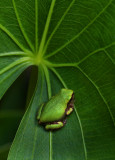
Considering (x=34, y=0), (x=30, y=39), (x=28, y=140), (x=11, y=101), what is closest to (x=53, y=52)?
(x=30, y=39)

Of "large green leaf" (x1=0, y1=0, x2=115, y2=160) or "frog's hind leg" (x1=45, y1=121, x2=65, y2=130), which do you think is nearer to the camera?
"large green leaf" (x1=0, y1=0, x2=115, y2=160)

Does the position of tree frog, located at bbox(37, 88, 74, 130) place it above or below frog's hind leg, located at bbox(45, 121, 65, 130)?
above

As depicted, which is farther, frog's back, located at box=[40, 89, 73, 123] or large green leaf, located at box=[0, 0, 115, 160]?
frog's back, located at box=[40, 89, 73, 123]

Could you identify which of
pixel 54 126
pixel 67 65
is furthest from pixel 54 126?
pixel 67 65

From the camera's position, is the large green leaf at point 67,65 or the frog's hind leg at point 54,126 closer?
the large green leaf at point 67,65

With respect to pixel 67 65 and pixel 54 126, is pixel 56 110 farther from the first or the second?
pixel 67 65

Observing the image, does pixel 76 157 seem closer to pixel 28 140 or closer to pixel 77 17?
pixel 28 140
